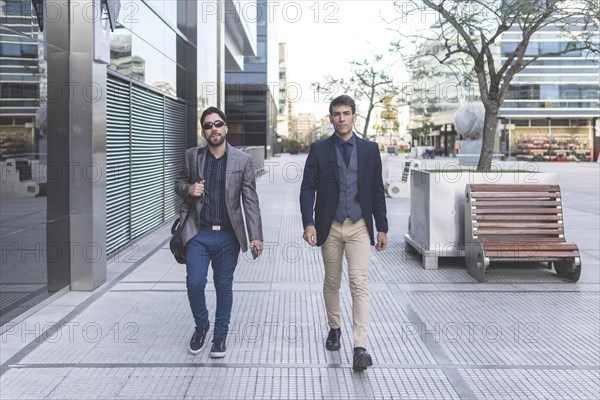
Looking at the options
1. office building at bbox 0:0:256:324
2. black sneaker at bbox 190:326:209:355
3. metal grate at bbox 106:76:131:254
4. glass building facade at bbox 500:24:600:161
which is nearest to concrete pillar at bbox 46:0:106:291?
Answer: office building at bbox 0:0:256:324

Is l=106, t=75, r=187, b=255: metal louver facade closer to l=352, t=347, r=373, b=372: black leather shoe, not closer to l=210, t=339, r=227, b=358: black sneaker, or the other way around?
l=210, t=339, r=227, b=358: black sneaker

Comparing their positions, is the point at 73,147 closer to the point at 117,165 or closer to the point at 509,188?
the point at 117,165

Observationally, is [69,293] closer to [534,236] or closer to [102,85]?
[102,85]

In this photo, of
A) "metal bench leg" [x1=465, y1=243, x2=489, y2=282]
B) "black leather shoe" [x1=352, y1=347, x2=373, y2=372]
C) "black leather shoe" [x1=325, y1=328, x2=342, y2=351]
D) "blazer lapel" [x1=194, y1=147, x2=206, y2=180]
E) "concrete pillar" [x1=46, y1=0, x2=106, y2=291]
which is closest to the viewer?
"black leather shoe" [x1=352, y1=347, x2=373, y2=372]

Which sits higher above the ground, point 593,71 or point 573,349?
point 593,71

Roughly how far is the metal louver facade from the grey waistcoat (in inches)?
190

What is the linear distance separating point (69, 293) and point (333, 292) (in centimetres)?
338

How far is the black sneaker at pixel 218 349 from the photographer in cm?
512

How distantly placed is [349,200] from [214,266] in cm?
112

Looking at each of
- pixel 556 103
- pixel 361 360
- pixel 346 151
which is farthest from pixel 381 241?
pixel 556 103

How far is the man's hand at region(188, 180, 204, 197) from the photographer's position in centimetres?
489

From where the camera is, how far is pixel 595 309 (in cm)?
672

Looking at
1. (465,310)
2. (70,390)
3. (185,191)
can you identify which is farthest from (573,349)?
(70,390)

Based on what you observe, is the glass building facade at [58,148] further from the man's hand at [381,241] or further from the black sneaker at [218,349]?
the man's hand at [381,241]
